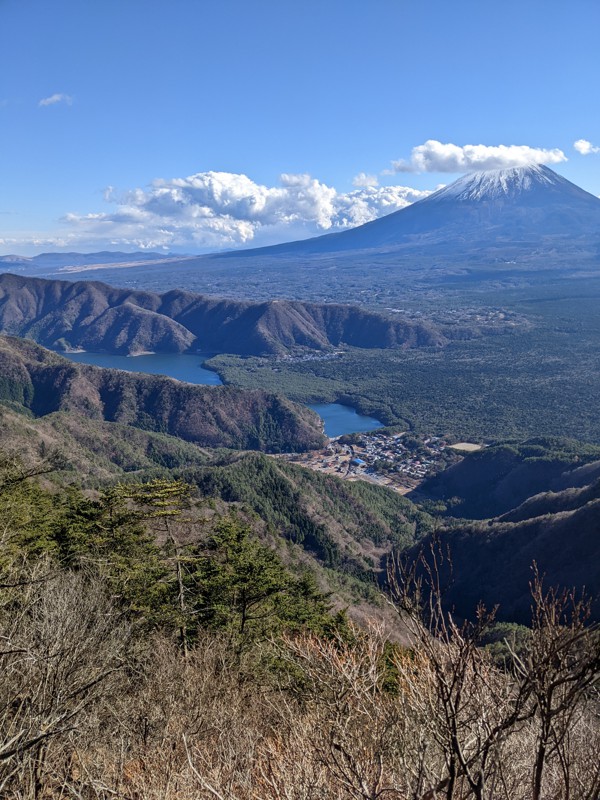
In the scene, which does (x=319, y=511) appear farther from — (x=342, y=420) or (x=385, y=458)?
(x=342, y=420)

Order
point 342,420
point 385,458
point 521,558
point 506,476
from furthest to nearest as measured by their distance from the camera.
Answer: point 342,420 < point 385,458 < point 506,476 < point 521,558

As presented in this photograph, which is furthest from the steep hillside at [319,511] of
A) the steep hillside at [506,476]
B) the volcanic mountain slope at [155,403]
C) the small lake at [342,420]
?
the small lake at [342,420]

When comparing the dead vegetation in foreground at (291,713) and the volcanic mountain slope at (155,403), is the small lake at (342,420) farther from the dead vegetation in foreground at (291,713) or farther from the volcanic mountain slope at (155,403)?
the dead vegetation in foreground at (291,713)

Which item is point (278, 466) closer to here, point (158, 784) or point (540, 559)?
point (540, 559)

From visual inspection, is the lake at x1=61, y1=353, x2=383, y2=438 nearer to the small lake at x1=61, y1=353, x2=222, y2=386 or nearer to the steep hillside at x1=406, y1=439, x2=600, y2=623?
the small lake at x1=61, y1=353, x2=222, y2=386

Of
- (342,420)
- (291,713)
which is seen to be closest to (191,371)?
(342,420)

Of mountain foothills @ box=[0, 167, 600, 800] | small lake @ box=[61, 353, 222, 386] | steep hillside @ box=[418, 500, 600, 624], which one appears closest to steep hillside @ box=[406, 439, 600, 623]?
steep hillside @ box=[418, 500, 600, 624]

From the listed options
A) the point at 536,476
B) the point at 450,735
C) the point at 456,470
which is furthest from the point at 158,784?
the point at 456,470
